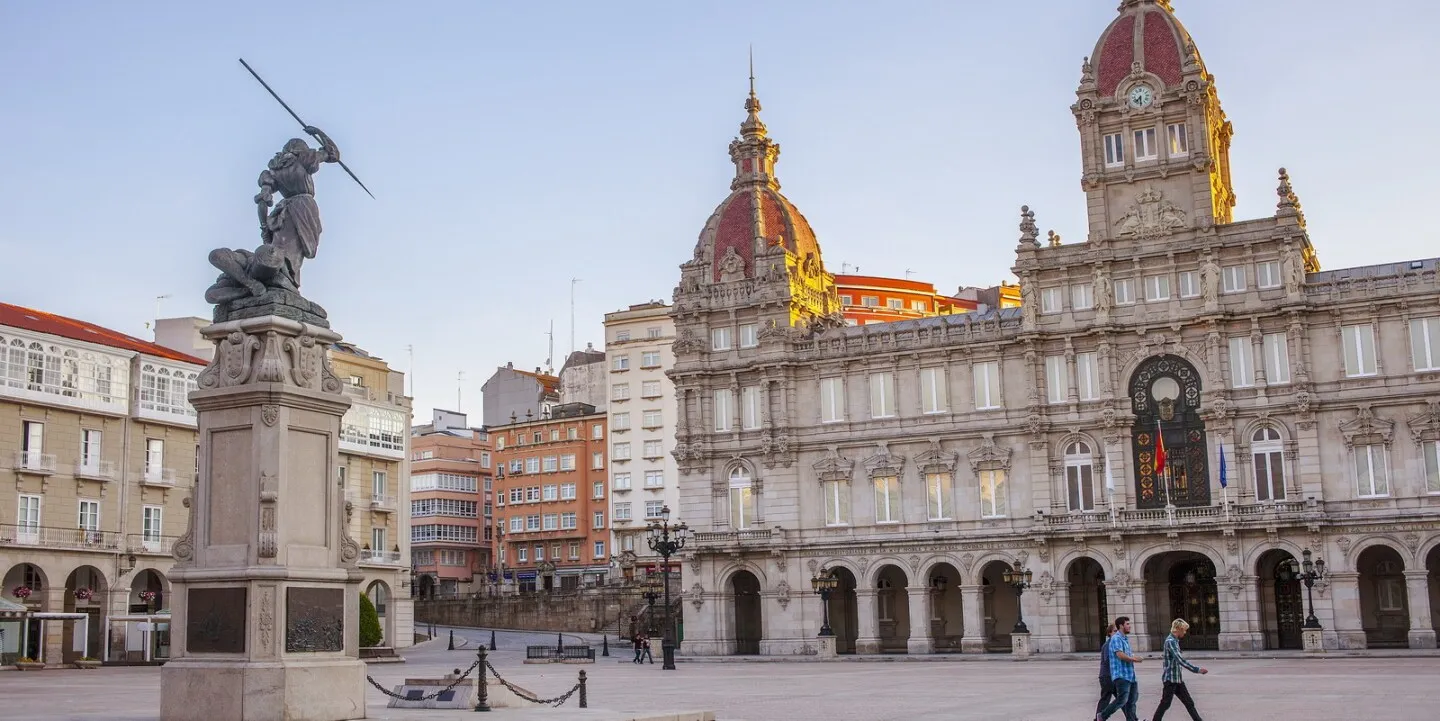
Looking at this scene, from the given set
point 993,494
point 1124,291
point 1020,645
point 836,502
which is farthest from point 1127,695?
point 836,502

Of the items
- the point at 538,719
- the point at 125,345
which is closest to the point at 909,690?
the point at 538,719

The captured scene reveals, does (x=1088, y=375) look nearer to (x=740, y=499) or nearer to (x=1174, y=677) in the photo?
(x=740, y=499)

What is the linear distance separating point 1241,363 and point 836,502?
1854 centimetres

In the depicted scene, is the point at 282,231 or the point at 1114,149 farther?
the point at 1114,149

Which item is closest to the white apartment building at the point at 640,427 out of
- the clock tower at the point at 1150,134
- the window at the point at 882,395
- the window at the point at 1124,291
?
the window at the point at 882,395

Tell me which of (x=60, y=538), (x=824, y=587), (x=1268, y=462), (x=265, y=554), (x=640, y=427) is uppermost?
(x=640, y=427)

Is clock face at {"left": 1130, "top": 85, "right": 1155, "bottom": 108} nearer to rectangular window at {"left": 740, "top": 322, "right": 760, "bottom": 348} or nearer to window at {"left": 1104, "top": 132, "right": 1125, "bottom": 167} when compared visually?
window at {"left": 1104, "top": 132, "right": 1125, "bottom": 167}

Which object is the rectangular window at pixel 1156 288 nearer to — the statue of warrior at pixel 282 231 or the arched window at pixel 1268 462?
the arched window at pixel 1268 462

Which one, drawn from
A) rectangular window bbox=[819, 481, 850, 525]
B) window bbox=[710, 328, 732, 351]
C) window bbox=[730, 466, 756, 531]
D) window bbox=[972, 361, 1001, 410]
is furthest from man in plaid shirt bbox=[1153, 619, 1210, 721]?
window bbox=[710, 328, 732, 351]

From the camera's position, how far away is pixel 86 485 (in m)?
59.4

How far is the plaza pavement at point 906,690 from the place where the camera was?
87.2ft

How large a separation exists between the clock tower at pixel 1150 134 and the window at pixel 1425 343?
9014 millimetres

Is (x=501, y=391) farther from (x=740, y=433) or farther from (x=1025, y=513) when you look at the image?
(x=1025, y=513)

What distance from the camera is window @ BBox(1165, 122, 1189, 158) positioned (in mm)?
64938
